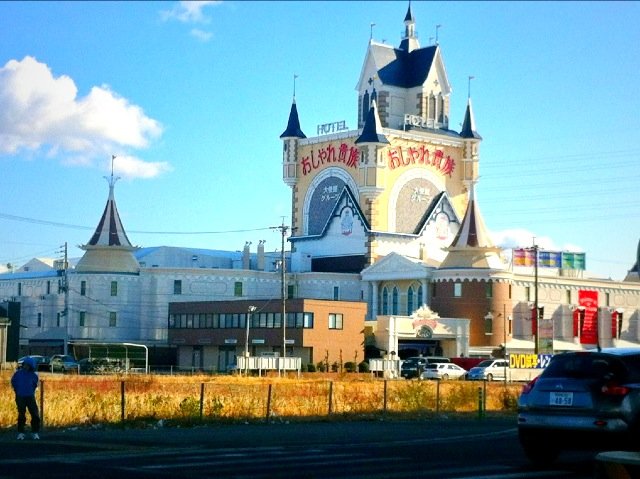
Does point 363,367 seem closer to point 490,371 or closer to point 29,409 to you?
point 490,371

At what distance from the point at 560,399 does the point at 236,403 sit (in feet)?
55.4

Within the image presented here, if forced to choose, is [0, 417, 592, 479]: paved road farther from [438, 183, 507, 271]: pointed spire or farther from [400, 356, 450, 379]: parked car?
[438, 183, 507, 271]: pointed spire

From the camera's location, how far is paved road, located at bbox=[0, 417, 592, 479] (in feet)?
55.0

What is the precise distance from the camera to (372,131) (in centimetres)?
10000

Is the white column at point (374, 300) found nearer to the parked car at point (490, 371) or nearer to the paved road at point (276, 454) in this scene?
the parked car at point (490, 371)

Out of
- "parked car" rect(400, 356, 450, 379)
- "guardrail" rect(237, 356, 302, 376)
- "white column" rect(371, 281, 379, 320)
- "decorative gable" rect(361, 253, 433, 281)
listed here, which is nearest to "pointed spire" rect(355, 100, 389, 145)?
"decorative gable" rect(361, 253, 433, 281)

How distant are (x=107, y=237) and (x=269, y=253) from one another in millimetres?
18392

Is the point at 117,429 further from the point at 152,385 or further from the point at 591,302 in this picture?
the point at 591,302

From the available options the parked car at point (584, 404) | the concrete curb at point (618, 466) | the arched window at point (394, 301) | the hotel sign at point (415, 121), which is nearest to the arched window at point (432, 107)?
the hotel sign at point (415, 121)

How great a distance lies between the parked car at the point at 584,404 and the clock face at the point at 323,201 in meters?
86.4

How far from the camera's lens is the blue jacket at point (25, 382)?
23.8 m

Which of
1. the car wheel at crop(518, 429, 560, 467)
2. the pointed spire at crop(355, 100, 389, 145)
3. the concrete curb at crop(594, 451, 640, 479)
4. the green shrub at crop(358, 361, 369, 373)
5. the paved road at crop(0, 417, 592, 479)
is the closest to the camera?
the concrete curb at crop(594, 451, 640, 479)

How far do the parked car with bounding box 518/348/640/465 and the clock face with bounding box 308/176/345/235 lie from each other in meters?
86.4

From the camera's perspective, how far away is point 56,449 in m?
20.5
